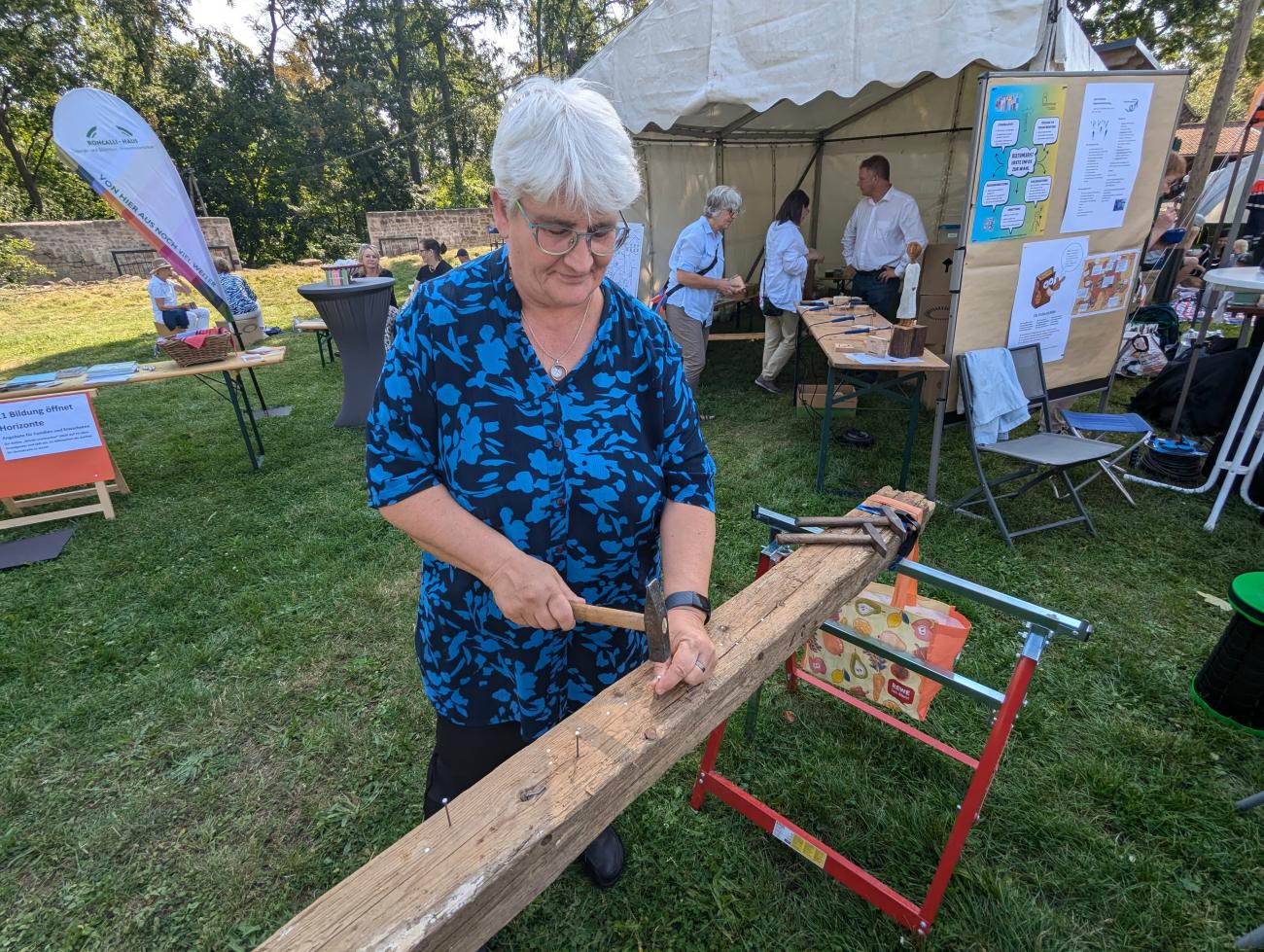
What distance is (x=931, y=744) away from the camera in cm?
214

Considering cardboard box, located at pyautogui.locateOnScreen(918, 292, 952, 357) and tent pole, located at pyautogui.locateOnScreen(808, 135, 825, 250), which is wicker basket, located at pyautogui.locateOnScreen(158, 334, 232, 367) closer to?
cardboard box, located at pyautogui.locateOnScreen(918, 292, 952, 357)

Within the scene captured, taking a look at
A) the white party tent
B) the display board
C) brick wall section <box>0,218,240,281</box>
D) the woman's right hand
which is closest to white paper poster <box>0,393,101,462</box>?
the white party tent

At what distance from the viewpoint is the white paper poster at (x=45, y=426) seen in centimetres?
402

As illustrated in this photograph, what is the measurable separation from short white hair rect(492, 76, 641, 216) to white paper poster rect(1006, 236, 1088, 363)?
3.65 metres

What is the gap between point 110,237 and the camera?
14.6 meters

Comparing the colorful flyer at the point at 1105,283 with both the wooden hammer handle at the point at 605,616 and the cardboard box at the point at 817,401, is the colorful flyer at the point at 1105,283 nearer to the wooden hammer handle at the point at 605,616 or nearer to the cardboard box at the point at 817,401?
the cardboard box at the point at 817,401

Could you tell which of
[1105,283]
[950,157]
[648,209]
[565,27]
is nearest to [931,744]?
[1105,283]

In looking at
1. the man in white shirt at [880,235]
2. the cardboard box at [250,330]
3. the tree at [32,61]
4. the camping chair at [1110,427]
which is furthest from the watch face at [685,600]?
the tree at [32,61]

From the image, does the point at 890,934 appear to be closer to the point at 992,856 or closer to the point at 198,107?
the point at 992,856

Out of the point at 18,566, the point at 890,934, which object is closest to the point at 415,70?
the point at 18,566

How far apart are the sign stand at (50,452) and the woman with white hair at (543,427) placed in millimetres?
4385

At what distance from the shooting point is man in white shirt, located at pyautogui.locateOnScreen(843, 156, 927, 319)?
5.91 metres

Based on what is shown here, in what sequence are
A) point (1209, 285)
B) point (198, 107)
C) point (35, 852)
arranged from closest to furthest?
point (35, 852), point (1209, 285), point (198, 107)

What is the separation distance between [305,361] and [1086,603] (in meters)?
9.20
